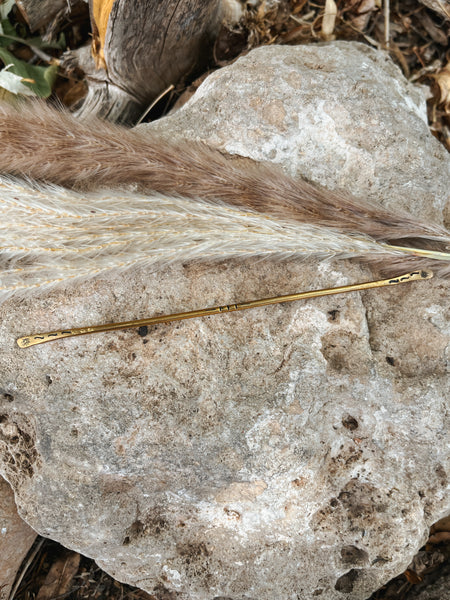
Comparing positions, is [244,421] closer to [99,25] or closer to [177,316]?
[177,316]

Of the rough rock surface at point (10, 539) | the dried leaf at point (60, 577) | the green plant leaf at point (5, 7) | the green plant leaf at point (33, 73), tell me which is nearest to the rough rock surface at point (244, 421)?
the rough rock surface at point (10, 539)

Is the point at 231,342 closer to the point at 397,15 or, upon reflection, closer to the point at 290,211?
the point at 290,211

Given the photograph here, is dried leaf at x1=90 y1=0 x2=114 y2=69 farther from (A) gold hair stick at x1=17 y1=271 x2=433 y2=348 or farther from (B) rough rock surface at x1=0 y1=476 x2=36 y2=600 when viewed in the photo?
(B) rough rock surface at x1=0 y1=476 x2=36 y2=600

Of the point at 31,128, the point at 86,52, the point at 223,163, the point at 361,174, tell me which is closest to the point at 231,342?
the point at 223,163

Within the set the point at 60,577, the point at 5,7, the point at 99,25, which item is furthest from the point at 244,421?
the point at 5,7

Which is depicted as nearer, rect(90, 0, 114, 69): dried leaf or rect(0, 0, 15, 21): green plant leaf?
rect(90, 0, 114, 69): dried leaf

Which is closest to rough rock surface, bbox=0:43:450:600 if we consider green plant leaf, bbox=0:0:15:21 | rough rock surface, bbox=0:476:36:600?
rough rock surface, bbox=0:476:36:600

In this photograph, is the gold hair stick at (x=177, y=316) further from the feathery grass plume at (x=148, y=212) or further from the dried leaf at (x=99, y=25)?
the dried leaf at (x=99, y=25)
